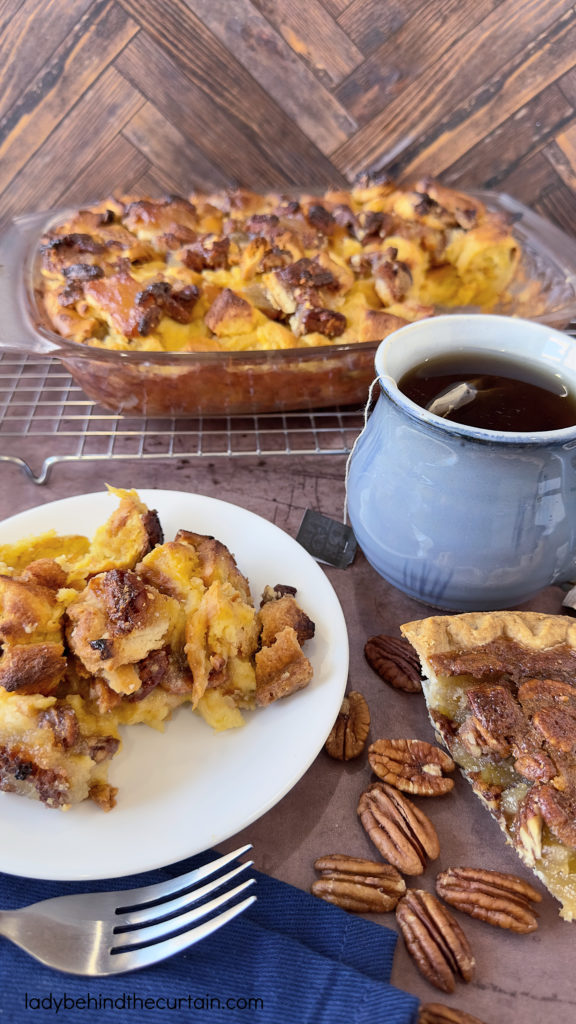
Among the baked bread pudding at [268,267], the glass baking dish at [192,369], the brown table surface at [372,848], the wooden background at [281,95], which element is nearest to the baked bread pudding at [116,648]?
the brown table surface at [372,848]

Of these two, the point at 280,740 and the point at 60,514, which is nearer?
the point at 280,740

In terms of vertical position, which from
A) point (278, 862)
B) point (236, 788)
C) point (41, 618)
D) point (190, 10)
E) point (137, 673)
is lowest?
point (278, 862)

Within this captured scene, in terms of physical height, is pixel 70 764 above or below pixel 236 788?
above

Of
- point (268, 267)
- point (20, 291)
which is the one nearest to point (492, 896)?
point (268, 267)

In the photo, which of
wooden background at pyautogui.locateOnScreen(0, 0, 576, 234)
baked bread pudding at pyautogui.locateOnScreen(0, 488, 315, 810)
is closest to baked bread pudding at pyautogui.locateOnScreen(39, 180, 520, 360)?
wooden background at pyautogui.locateOnScreen(0, 0, 576, 234)

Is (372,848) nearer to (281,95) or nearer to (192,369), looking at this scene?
(192,369)

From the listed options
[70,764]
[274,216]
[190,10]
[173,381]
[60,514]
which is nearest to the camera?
[70,764]

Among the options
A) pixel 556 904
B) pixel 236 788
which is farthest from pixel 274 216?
pixel 556 904

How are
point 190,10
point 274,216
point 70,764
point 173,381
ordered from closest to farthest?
point 70,764 → point 173,381 → point 274,216 → point 190,10

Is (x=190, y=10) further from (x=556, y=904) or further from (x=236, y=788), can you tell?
(x=556, y=904)
